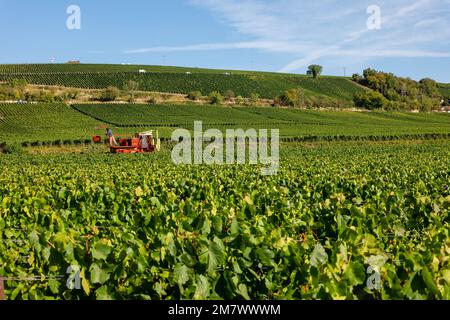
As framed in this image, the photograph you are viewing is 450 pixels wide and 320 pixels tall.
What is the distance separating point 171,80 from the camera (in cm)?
11806

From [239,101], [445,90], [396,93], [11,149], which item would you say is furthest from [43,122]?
[445,90]

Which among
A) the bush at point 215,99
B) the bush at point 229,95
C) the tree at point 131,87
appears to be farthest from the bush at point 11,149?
the bush at point 229,95

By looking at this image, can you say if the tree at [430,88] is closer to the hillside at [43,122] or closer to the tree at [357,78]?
the tree at [357,78]

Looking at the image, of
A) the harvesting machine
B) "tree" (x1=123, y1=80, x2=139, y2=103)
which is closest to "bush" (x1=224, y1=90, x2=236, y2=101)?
"tree" (x1=123, y1=80, x2=139, y2=103)

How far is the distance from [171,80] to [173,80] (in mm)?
432

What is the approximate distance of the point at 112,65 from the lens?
13338 centimetres

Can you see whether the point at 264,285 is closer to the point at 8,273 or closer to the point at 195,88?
the point at 8,273

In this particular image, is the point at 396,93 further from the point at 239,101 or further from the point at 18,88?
the point at 18,88

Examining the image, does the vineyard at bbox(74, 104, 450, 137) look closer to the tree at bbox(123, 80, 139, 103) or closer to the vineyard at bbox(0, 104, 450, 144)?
the vineyard at bbox(0, 104, 450, 144)

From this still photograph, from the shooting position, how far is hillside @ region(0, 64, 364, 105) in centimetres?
11019

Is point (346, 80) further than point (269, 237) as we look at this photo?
Yes

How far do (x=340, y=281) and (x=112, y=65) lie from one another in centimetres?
13418

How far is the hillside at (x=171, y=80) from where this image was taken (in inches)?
4338
